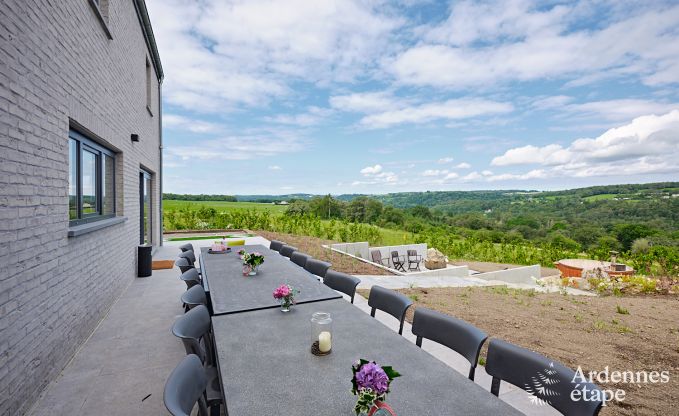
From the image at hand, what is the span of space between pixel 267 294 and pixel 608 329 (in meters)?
4.19

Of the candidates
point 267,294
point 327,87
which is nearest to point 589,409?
Answer: point 267,294

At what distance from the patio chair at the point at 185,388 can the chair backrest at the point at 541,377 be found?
4.90ft

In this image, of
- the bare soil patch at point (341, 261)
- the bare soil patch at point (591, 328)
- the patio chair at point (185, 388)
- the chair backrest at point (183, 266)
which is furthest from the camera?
the bare soil patch at point (341, 261)

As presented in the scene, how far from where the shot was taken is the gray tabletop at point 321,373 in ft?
4.22

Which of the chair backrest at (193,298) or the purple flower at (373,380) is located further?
the chair backrest at (193,298)

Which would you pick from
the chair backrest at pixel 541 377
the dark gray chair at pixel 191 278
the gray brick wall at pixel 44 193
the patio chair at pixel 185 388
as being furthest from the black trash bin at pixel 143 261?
the chair backrest at pixel 541 377

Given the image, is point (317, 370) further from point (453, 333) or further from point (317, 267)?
point (317, 267)

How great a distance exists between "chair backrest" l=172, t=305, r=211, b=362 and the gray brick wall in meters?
1.21

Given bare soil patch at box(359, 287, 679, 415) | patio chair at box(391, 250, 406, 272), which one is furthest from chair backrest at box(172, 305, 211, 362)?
patio chair at box(391, 250, 406, 272)

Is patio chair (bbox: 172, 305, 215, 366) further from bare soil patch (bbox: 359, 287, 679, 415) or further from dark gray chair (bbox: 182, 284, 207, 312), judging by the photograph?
bare soil patch (bbox: 359, 287, 679, 415)

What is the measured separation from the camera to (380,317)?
4.34 meters

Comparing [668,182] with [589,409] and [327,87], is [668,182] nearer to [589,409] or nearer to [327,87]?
[327,87]

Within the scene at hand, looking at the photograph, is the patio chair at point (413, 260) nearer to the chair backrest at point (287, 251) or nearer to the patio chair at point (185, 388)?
the chair backrest at point (287, 251)

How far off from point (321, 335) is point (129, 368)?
239 centimetres
